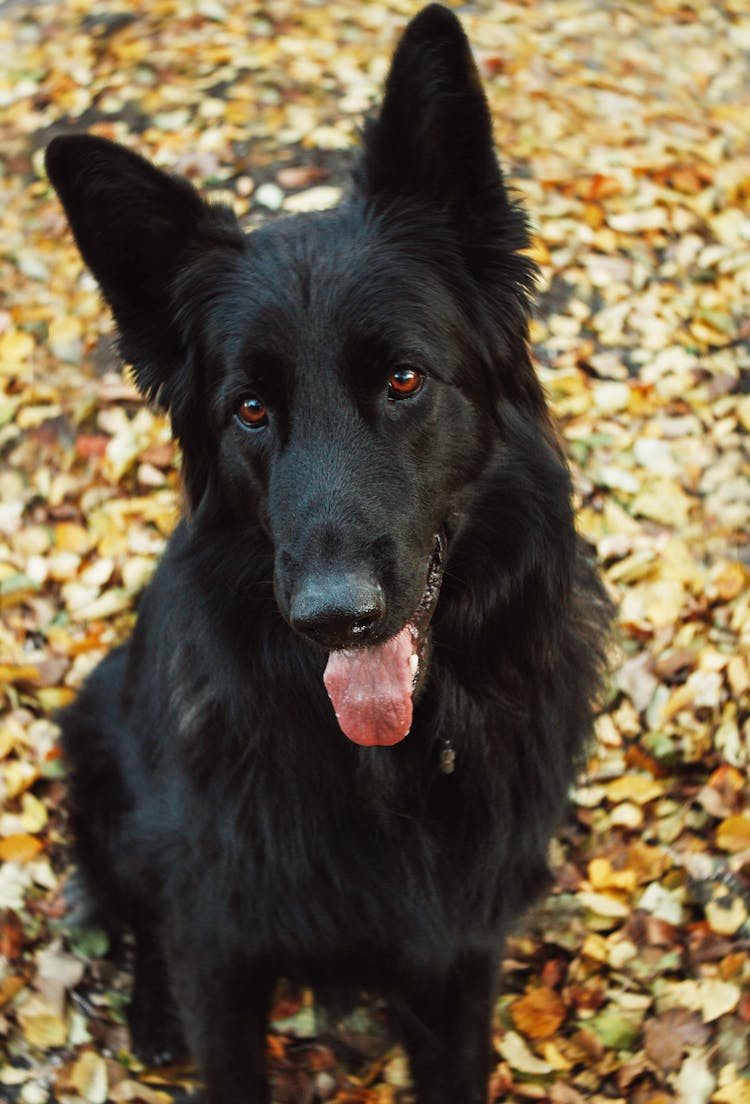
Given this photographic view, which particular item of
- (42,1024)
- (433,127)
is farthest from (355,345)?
(42,1024)

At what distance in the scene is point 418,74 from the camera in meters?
2.65

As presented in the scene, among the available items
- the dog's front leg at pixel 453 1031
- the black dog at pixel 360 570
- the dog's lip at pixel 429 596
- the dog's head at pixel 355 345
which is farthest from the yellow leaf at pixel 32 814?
the dog's lip at pixel 429 596

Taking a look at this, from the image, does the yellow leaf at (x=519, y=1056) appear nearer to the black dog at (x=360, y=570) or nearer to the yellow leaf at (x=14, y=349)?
the black dog at (x=360, y=570)

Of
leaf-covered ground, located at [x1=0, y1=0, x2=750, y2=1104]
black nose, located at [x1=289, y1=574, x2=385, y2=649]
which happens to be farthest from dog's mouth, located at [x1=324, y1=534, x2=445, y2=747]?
leaf-covered ground, located at [x1=0, y1=0, x2=750, y2=1104]

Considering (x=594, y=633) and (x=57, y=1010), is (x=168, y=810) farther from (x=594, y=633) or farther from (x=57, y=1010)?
(x=594, y=633)

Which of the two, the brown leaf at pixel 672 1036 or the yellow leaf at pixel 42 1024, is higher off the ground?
the yellow leaf at pixel 42 1024

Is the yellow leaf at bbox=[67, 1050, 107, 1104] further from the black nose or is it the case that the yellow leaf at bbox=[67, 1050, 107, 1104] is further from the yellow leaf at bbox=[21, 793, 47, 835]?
the black nose

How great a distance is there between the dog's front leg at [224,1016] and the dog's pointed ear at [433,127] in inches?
75.5

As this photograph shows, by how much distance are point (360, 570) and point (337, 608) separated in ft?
0.36

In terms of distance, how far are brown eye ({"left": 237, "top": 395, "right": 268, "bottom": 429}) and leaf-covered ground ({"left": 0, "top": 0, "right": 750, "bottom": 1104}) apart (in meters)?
0.38

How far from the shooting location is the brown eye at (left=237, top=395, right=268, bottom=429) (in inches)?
111

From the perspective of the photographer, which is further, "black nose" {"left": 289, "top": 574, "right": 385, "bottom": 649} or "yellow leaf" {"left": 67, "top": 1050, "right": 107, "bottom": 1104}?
"yellow leaf" {"left": 67, "top": 1050, "right": 107, "bottom": 1104}

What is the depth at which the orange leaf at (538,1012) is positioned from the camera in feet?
12.0

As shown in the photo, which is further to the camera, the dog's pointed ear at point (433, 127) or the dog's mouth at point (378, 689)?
the dog's mouth at point (378, 689)
